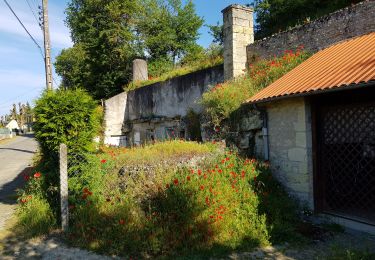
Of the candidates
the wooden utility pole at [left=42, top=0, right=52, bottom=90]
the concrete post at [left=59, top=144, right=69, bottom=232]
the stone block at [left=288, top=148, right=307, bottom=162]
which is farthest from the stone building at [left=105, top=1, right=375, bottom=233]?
the wooden utility pole at [left=42, top=0, right=52, bottom=90]

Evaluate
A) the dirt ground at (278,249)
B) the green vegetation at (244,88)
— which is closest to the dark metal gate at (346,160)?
the dirt ground at (278,249)

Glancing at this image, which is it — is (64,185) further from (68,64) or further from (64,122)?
(68,64)

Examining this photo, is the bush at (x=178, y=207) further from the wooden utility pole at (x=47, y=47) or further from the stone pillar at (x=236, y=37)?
the wooden utility pole at (x=47, y=47)

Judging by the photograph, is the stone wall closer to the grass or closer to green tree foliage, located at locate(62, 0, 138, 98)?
the grass

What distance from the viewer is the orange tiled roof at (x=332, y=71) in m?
5.78

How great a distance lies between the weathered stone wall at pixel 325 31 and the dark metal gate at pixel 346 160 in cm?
270

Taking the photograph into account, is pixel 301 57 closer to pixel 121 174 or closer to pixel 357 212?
pixel 357 212

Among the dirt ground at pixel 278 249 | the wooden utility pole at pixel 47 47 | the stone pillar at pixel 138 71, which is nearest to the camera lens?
the dirt ground at pixel 278 249

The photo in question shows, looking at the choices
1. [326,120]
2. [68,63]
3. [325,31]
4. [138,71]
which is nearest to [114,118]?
[138,71]

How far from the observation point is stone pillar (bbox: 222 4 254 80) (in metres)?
10.4

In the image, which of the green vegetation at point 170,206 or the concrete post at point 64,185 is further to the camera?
the concrete post at point 64,185

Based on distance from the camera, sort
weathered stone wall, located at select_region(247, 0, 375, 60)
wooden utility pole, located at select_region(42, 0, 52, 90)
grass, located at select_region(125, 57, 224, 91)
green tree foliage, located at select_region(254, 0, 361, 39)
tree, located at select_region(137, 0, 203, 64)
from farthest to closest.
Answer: tree, located at select_region(137, 0, 203, 64), green tree foliage, located at select_region(254, 0, 361, 39), grass, located at select_region(125, 57, 224, 91), wooden utility pole, located at select_region(42, 0, 52, 90), weathered stone wall, located at select_region(247, 0, 375, 60)

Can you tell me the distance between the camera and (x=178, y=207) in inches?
222

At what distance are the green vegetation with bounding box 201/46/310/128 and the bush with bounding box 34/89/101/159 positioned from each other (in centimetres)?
368
